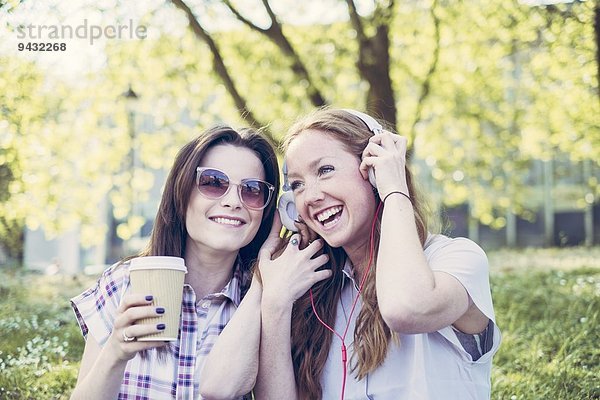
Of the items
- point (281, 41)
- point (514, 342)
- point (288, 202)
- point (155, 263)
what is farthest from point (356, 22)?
point (155, 263)

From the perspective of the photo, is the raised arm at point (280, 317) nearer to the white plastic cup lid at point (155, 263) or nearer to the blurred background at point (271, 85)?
the white plastic cup lid at point (155, 263)

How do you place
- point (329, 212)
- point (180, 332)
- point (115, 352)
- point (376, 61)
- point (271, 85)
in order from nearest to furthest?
point (115, 352), point (329, 212), point (180, 332), point (376, 61), point (271, 85)

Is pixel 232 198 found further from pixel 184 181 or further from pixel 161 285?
pixel 161 285

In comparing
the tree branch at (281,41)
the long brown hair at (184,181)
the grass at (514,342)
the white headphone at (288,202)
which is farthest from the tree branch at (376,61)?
the white headphone at (288,202)

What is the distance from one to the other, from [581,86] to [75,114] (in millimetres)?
7580

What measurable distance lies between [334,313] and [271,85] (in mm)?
7918

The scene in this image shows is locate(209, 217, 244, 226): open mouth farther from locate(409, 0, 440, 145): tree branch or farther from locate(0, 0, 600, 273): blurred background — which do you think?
locate(409, 0, 440, 145): tree branch

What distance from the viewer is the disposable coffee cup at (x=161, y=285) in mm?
2334

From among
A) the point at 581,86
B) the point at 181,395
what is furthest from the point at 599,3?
the point at 181,395

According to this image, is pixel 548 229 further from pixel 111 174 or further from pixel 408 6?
pixel 111 174

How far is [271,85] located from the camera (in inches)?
413

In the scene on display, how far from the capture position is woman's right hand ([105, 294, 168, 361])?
2.32 meters

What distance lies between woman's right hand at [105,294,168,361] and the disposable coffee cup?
0.02m

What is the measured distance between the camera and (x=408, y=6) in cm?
992
